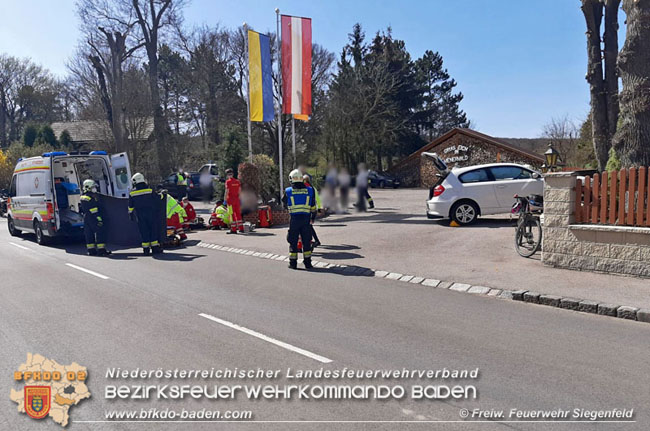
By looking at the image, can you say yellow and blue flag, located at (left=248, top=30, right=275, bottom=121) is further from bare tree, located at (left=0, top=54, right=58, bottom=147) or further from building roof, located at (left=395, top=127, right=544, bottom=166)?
bare tree, located at (left=0, top=54, right=58, bottom=147)

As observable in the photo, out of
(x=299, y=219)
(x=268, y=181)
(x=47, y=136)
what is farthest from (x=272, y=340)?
(x=47, y=136)

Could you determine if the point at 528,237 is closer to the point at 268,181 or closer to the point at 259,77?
the point at 268,181

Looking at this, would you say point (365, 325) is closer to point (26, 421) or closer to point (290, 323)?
point (290, 323)

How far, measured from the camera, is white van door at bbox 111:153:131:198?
1641cm

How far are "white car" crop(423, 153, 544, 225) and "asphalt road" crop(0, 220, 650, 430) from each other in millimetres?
6443

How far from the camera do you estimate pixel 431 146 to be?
42.2m

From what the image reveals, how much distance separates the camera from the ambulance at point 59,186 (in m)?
15.2

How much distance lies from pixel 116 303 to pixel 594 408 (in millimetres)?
6643

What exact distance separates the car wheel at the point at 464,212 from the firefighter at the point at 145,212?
26.9ft

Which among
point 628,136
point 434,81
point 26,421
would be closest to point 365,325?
point 26,421

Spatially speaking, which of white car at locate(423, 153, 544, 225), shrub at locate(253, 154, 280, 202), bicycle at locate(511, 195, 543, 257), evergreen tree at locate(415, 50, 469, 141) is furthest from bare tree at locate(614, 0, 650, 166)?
evergreen tree at locate(415, 50, 469, 141)

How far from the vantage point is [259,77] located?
2048 centimetres

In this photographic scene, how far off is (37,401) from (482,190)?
12.9 meters

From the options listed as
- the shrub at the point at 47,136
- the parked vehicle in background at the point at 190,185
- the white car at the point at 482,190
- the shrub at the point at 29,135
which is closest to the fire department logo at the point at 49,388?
the white car at the point at 482,190
